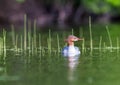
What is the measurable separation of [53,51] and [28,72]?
18.0 feet

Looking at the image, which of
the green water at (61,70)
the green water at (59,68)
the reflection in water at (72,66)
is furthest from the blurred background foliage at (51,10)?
the green water at (61,70)

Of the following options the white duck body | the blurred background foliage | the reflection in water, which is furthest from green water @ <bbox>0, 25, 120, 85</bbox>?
the blurred background foliage

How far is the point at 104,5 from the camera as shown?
202 feet

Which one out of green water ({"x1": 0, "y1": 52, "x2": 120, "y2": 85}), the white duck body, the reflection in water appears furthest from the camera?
the white duck body

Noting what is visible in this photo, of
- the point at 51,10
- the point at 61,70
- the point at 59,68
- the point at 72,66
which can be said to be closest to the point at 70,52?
the point at 72,66

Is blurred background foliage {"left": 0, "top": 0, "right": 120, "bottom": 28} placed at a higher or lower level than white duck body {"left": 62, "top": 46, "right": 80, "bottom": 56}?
A: higher

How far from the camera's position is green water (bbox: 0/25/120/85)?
58.0 feet

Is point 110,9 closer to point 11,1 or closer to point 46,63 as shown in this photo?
point 11,1

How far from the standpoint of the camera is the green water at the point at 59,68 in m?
17.7

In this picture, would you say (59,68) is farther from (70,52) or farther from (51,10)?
(51,10)

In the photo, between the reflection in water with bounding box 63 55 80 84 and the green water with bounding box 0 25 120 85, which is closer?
the green water with bounding box 0 25 120 85

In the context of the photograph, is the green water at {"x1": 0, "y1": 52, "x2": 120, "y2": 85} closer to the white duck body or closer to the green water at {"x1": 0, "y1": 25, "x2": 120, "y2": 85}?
the green water at {"x1": 0, "y1": 25, "x2": 120, "y2": 85}

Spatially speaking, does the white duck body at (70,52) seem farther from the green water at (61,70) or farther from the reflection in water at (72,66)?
the green water at (61,70)

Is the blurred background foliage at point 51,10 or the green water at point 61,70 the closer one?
the green water at point 61,70
